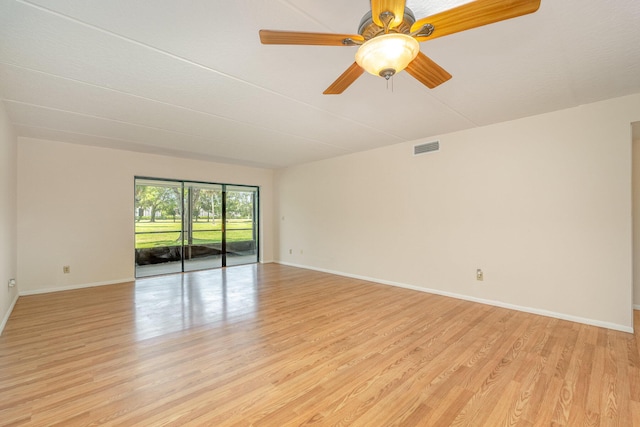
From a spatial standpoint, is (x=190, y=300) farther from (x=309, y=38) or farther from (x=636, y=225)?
(x=636, y=225)

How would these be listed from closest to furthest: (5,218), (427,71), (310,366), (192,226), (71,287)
A: (427,71) < (310,366) < (5,218) < (71,287) < (192,226)

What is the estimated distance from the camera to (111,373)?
7.28 feet

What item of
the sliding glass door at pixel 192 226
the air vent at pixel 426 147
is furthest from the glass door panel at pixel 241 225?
the air vent at pixel 426 147

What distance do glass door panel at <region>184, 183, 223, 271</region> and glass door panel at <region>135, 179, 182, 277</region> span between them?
18 centimetres

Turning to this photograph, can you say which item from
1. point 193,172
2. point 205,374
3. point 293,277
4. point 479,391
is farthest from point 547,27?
point 193,172

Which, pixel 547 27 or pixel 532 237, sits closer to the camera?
pixel 547 27

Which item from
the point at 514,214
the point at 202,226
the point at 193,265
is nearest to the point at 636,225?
the point at 514,214

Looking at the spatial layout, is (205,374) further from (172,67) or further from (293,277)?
(293,277)

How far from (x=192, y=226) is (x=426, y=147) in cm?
526

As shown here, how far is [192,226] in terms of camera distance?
6461mm

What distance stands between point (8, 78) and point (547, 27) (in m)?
4.43

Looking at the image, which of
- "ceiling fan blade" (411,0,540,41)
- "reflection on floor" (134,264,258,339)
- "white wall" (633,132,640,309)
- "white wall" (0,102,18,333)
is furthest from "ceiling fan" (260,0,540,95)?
"white wall" (633,132,640,309)

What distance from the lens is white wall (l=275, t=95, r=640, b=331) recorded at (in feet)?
10.2

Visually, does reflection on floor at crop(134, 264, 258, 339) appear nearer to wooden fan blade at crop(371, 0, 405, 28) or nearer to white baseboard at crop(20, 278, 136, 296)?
white baseboard at crop(20, 278, 136, 296)
